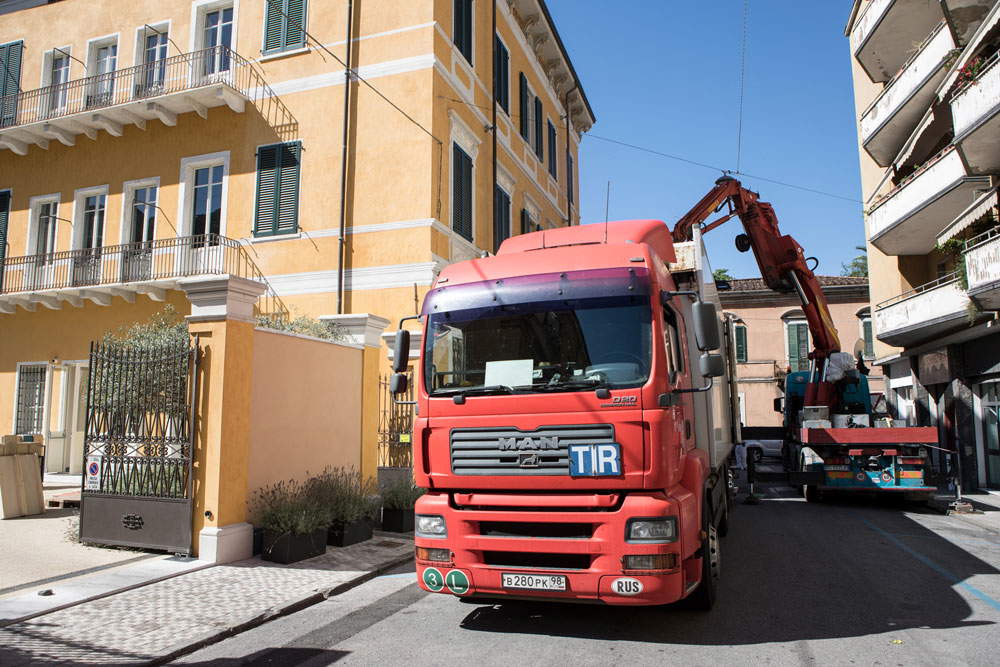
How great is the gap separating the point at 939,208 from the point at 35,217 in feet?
74.7

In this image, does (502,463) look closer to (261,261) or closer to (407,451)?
(407,451)

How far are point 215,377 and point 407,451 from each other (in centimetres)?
552

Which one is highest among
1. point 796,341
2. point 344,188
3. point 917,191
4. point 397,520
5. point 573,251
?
point 917,191

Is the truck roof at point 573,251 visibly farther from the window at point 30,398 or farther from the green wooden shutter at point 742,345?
the green wooden shutter at point 742,345

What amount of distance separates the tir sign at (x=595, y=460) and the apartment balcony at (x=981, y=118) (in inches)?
507

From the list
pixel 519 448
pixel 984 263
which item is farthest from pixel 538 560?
pixel 984 263

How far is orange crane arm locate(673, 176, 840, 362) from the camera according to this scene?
1380 cm

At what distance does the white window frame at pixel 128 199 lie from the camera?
1606cm

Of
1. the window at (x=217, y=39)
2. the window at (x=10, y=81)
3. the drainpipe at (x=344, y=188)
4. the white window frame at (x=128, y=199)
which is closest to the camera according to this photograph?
the drainpipe at (x=344, y=188)

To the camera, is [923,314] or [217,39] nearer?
[217,39]

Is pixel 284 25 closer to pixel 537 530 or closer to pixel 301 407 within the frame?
pixel 301 407

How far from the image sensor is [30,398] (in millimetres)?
16734

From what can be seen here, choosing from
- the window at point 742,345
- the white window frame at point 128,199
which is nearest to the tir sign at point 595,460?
the white window frame at point 128,199

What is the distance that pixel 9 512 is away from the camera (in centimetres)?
999
